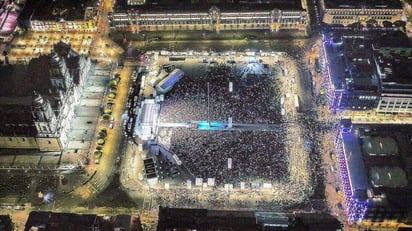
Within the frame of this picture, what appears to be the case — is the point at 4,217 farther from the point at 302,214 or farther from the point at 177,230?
the point at 302,214

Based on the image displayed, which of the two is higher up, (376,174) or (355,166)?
(355,166)

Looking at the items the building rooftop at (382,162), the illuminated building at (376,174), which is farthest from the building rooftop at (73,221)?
the building rooftop at (382,162)

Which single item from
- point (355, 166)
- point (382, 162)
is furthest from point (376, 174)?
point (355, 166)

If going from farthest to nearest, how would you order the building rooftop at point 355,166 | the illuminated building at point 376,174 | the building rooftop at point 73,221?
the building rooftop at point 355,166 → the illuminated building at point 376,174 → the building rooftop at point 73,221

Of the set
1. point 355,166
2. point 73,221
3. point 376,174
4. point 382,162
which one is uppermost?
point 382,162

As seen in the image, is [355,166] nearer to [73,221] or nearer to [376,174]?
[376,174]

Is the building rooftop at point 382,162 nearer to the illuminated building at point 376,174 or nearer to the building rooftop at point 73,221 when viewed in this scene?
the illuminated building at point 376,174

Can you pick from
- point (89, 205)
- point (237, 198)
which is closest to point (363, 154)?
point (237, 198)

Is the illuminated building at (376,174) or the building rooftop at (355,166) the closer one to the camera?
the illuminated building at (376,174)
